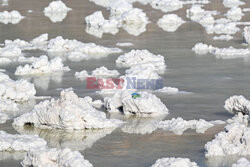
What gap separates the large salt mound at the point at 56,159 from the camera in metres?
13.6

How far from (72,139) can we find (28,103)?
4.70 metres

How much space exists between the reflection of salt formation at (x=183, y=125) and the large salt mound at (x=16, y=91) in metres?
5.30

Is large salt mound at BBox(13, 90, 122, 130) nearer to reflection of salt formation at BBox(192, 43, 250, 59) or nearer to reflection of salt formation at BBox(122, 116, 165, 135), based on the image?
reflection of salt formation at BBox(122, 116, 165, 135)

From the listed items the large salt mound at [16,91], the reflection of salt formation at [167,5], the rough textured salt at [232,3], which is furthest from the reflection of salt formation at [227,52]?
the rough textured salt at [232,3]

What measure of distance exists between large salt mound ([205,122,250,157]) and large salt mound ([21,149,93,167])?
2785 millimetres

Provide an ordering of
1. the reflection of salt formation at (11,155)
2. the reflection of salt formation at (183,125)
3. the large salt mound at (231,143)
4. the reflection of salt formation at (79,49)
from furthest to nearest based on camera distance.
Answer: the reflection of salt formation at (79,49), the reflection of salt formation at (183,125), the reflection of salt formation at (11,155), the large salt mound at (231,143)

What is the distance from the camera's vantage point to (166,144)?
52.6ft

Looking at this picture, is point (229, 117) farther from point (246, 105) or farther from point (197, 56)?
point (197, 56)

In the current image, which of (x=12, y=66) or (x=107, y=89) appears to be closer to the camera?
(x=107, y=89)

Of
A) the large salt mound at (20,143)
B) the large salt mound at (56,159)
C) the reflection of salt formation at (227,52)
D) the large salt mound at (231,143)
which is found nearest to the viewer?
the large salt mound at (56,159)

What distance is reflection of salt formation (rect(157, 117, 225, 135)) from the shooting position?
17406 mm

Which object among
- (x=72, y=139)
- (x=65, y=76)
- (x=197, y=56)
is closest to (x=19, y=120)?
(x=72, y=139)

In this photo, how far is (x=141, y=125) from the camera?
59.1ft

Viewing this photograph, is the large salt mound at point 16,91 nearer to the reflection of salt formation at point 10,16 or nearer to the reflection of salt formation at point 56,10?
the reflection of salt formation at point 10,16
